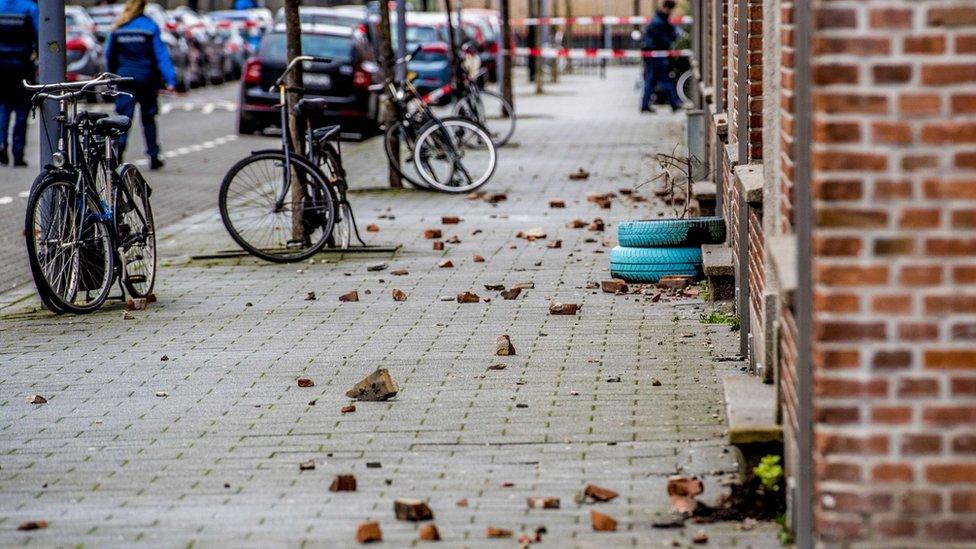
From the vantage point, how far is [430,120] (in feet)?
48.9

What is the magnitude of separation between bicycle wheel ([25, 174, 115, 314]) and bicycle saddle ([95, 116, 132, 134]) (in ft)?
1.22

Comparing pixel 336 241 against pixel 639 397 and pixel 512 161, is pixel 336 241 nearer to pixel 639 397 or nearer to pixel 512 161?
pixel 639 397

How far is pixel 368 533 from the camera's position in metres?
4.94

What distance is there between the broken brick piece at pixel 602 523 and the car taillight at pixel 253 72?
59.9 feet

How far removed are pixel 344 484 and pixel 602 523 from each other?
3.17ft

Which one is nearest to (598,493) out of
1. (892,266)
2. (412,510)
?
(412,510)

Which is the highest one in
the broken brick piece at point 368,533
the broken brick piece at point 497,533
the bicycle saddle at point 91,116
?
the bicycle saddle at point 91,116

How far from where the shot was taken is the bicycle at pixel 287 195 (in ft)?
36.3

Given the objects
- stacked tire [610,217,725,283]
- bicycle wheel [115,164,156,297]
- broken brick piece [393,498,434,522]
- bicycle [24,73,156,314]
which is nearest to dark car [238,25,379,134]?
bicycle wheel [115,164,156,297]

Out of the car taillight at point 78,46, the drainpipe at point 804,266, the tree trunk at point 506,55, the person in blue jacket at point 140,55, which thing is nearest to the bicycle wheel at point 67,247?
the drainpipe at point 804,266

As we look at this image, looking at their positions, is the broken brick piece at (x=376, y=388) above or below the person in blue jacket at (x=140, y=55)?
below

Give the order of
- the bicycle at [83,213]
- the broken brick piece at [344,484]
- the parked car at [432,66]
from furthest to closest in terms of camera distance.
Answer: the parked car at [432,66], the bicycle at [83,213], the broken brick piece at [344,484]

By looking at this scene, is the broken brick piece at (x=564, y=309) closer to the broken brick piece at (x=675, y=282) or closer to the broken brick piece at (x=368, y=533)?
the broken brick piece at (x=675, y=282)

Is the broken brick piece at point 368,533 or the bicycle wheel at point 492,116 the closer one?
the broken brick piece at point 368,533
